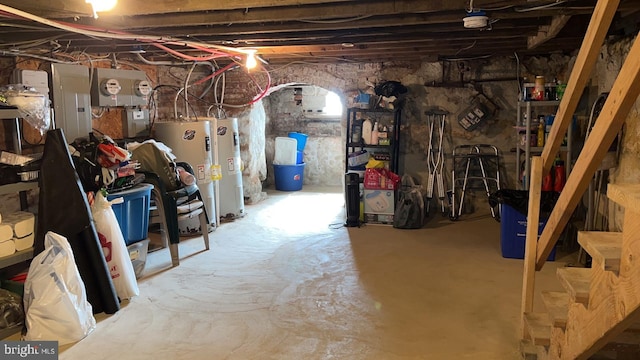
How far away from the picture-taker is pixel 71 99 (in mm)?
4105

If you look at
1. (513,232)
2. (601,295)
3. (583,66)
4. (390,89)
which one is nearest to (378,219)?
(390,89)

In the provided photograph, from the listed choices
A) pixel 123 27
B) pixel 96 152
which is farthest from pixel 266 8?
pixel 96 152

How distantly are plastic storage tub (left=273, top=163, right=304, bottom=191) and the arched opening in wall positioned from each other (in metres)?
0.24

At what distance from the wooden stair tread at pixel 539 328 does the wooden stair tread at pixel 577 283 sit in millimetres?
512

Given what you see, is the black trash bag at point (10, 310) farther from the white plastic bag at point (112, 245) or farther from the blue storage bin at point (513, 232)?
the blue storage bin at point (513, 232)

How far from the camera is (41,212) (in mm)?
3010

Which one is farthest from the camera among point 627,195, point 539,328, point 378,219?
point 378,219

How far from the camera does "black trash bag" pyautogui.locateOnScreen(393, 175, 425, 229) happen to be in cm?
518

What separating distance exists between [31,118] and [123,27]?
33.1 inches

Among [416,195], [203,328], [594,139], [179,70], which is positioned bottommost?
[203,328]

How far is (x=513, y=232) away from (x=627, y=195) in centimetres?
288

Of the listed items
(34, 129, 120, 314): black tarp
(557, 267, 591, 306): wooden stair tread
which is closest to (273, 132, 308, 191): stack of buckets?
(34, 129, 120, 314): black tarp

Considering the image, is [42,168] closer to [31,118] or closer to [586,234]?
[31,118]

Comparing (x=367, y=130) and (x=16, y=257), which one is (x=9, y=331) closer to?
(x=16, y=257)
